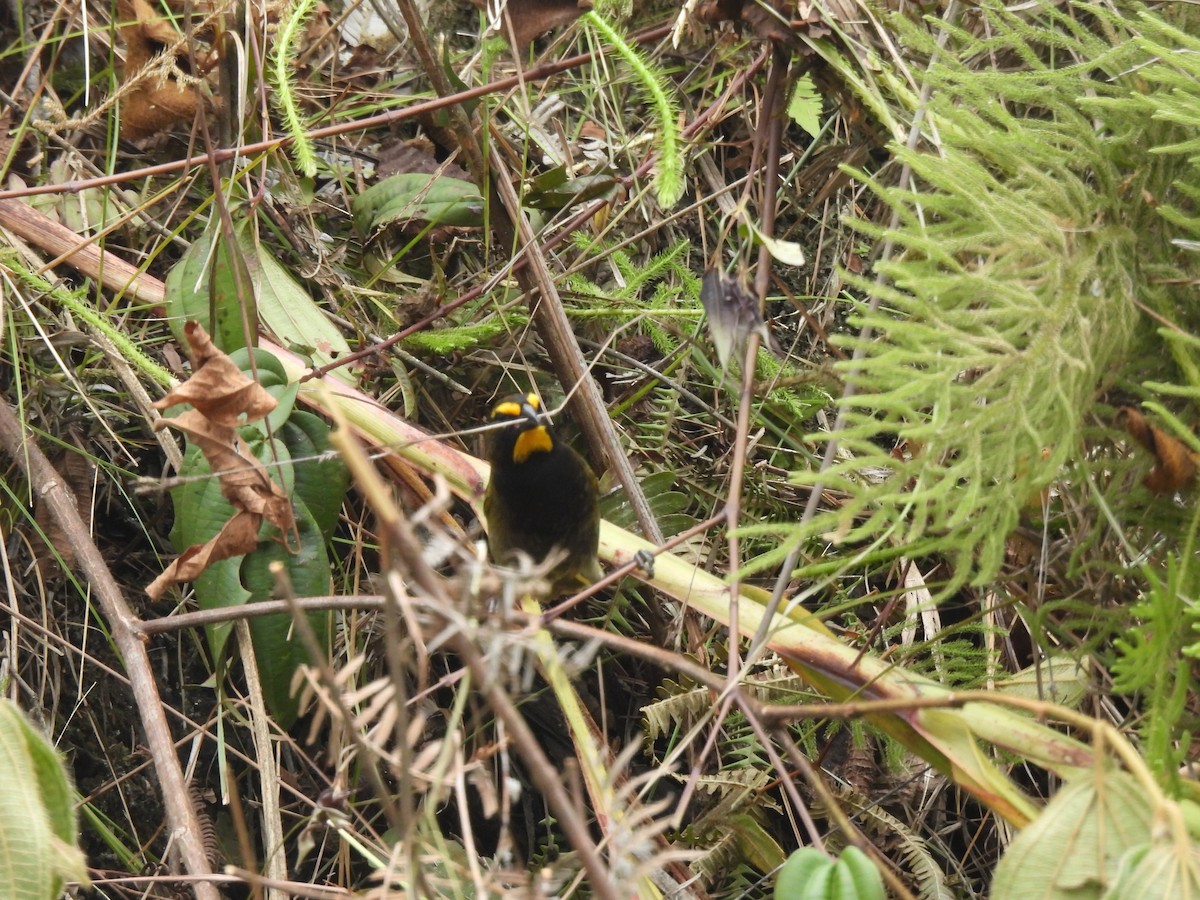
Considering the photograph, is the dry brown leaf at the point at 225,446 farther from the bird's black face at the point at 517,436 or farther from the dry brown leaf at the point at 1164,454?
the dry brown leaf at the point at 1164,454

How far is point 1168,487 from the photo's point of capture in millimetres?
1659

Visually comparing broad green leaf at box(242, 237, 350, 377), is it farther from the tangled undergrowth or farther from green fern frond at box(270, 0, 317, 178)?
green fern frond at box(270, 0, 317, 178)

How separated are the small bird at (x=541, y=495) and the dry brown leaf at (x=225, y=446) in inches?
23.3

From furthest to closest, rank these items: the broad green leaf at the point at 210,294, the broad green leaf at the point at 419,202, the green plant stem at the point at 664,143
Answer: the broad green leaf at the point at 419,202 → the broad green leaf at the point at 210,294 → the green plant stem at the point at 664,143

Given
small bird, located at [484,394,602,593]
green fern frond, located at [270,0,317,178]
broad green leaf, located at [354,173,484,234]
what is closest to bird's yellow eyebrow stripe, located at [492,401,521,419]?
small bird, located at [484,394,602,593]

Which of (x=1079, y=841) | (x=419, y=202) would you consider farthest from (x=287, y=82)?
(x=1079, y=841)

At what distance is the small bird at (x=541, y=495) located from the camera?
8.49ft

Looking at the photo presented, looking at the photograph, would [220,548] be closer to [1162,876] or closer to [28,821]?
[28,821]

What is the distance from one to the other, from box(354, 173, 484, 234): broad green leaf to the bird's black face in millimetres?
457

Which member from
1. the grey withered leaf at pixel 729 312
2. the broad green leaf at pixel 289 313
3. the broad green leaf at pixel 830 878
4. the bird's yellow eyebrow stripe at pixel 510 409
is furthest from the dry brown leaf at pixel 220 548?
the broad green leaf at pixel 830 878

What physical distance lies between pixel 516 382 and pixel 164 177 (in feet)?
3.36

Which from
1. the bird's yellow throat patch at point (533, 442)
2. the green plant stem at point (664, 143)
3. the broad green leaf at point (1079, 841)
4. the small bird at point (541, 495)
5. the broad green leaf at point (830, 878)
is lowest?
the small bird at point (541, 495)

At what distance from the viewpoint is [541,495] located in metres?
2.62

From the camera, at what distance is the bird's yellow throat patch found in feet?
8.82
